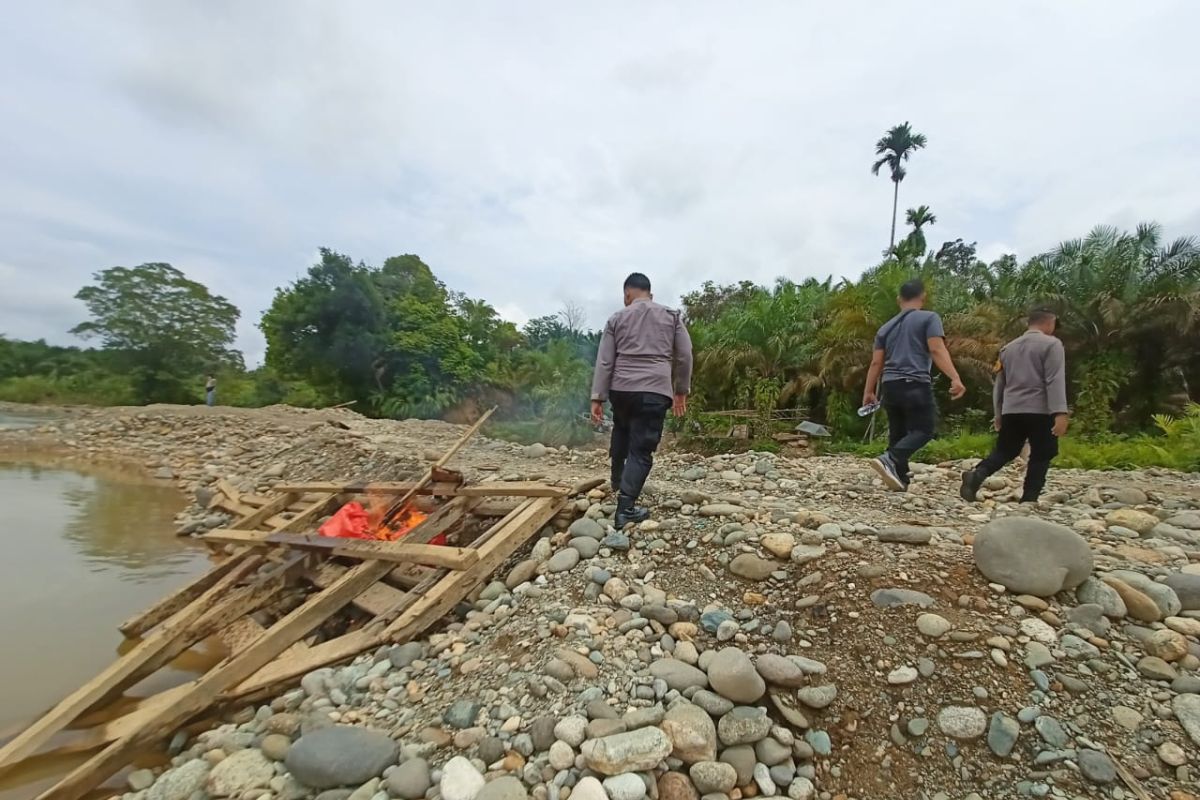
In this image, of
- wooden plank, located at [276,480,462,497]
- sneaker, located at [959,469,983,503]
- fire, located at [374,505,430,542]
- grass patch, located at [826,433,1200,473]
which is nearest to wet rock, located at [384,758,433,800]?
fire, located at [374,505,430,542]

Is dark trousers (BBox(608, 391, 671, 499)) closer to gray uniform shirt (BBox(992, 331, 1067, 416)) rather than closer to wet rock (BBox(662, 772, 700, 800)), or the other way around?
wet rock (BBox(662, 772, 700, 800))

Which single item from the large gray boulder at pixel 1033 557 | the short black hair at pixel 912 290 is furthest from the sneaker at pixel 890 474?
the large gray boulder at pixel 1033 557

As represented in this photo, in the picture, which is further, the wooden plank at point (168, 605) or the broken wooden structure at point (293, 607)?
the wooden plank at point (168, 605)

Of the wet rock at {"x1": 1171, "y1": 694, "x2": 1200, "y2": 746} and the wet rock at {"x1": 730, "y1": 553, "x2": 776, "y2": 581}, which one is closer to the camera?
the wet rock at {"x1": 1171, "y1": 694, "x2": 1200, "y2": 746}

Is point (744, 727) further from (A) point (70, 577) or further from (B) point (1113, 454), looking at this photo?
(B) point (1113, 454)

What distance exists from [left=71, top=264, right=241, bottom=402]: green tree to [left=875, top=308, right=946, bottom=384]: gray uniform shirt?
3266cm

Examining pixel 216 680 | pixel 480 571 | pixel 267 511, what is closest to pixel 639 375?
pixel 480 571

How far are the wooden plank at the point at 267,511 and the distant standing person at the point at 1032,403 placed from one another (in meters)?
6.60

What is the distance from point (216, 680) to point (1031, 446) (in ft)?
18.0

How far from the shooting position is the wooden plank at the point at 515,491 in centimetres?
401

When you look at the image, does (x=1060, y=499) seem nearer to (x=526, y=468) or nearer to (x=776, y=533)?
(x=776, y=533)

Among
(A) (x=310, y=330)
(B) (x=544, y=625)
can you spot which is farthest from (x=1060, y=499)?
(A) (x=310, y=330)

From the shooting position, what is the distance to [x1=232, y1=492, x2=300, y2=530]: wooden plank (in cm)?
560

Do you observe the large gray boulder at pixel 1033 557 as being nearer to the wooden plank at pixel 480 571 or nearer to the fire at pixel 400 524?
the wooden plank at pixel 480 571
